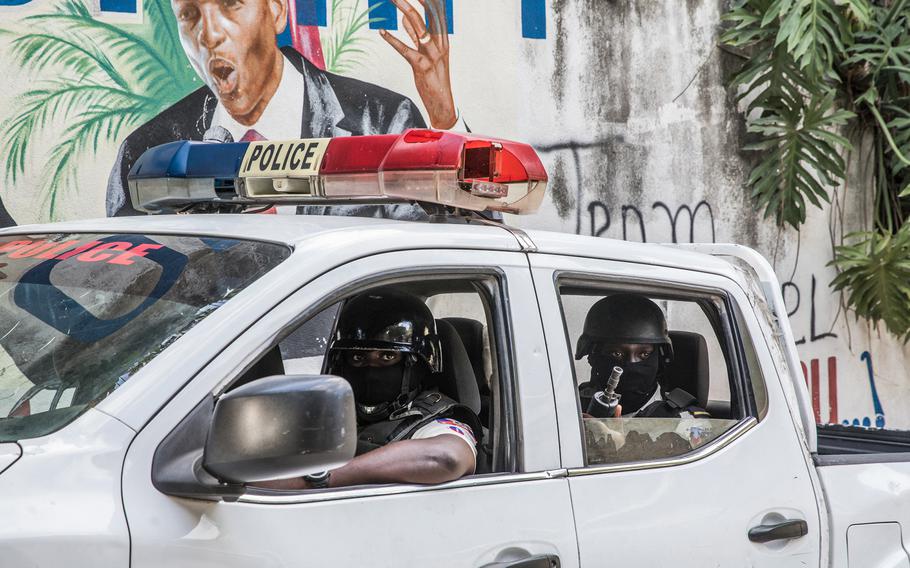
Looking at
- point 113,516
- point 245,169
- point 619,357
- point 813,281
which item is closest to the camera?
point 113,516

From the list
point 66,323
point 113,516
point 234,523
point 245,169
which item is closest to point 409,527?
point 234,523

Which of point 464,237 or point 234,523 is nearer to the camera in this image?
point 234,523

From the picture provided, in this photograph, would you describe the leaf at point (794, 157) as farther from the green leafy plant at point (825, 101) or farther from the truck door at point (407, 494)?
the truck door at point (407, 494)

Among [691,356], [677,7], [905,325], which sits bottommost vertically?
[905,325]

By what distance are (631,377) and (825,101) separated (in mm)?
5227

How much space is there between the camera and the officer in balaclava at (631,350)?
2795mm

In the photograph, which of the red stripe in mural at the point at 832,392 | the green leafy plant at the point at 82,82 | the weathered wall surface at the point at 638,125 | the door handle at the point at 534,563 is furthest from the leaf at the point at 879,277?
the door handle at the point at 534,563

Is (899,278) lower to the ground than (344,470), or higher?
lower

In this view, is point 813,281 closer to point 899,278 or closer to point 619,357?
point 899,278

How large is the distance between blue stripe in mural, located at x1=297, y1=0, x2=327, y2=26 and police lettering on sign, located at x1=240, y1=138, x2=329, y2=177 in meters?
3.84

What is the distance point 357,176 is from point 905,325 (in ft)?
21.5

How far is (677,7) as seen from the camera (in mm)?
7535

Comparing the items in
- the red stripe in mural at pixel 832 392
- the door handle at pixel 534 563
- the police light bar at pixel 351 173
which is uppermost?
the police light bar at pixel 351 173

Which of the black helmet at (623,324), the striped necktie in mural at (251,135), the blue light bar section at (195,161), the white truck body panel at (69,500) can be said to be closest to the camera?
the white truck body panel at (69,500)
